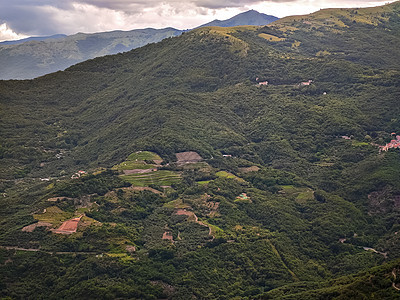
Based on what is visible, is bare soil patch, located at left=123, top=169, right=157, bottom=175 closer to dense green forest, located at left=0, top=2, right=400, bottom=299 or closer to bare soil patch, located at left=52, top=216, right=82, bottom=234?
dense green forest, located at left=0, top=2, right=400, bottom=299

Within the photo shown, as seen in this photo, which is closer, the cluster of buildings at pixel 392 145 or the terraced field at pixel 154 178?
the terraced field at pixel 154 178

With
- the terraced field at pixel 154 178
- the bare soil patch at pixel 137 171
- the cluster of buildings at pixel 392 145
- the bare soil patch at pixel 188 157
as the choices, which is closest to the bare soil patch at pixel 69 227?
the terraced field at pixel 154 178

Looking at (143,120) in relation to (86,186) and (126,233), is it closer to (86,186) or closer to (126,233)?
(86,186)

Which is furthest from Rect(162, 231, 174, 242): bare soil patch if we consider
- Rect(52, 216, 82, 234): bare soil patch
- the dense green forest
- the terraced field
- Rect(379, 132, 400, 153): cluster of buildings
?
Rect(379, 132, 400, 153): cluster of buildings

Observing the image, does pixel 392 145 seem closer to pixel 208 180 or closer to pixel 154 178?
pixel 208 180

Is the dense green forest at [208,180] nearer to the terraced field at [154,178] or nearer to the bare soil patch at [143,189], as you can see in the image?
the terraced field at [154,178]

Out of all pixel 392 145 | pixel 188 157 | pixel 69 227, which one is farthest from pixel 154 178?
pixel 392 145
